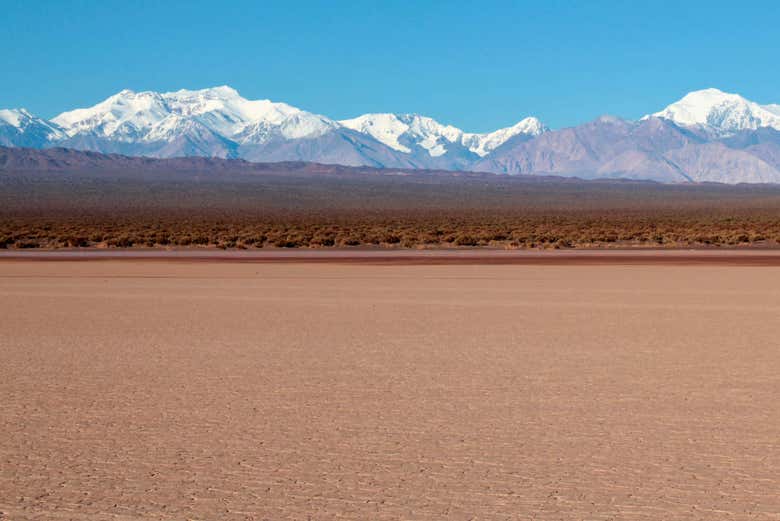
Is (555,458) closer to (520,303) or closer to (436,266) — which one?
(520,303)

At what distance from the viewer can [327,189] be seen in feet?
552

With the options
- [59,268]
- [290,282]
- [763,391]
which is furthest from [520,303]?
[59,268]

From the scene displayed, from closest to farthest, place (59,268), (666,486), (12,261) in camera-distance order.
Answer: (666,486), (59,268), (12,261)

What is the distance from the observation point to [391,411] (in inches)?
380

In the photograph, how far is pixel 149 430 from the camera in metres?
8.86

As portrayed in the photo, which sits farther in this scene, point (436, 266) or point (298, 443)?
point (436, 266)

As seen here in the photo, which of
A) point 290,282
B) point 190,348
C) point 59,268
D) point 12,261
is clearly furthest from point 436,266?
point 190,348

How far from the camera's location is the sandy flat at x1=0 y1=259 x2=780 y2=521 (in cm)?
685

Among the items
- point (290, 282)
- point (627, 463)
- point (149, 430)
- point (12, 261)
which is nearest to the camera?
point (627, 463)

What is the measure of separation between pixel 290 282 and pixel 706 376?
52.7ft

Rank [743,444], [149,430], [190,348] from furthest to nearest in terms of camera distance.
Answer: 1. [190,348]
2. [149,430]
3. [743,444]

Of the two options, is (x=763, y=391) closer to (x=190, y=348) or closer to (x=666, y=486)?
(x=666, y=486)

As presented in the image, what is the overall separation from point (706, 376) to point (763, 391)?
1.02m

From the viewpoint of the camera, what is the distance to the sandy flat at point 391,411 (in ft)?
22.5
